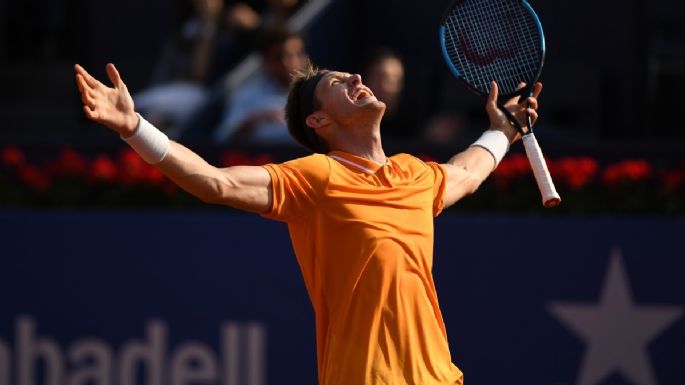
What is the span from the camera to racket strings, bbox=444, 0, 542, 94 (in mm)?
5145

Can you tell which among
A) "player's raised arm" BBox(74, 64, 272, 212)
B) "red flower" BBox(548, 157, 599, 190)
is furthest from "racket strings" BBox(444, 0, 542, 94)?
"red flower" BBox(548, 157, 599, 190)

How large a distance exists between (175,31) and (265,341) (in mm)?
4334

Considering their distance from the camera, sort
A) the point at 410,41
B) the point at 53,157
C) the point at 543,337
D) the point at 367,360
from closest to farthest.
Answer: the point at 367,360
the point at 543,337
the point at 53,157
the point at 410,41

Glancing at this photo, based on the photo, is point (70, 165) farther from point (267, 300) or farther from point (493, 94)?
point (493, 94)

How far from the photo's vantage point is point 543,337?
6914mm

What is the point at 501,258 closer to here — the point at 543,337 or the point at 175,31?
the point at 543,337

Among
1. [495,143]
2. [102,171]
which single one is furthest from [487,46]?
[102,171]

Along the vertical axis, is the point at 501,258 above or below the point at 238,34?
below

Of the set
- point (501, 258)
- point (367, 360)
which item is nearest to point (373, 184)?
→ point (367, 360)

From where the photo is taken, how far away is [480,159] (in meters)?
5.08

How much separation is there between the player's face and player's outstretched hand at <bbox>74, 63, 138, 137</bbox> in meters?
0.79

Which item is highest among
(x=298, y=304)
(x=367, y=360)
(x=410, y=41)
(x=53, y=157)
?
(x=410, y=41)

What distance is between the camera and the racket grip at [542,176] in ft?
15.3

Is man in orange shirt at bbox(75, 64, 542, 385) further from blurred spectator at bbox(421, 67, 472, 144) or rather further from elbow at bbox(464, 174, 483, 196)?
blurred spectator at bbox(421, 67, 472, 144)
